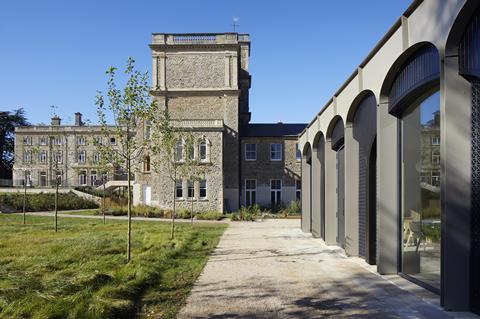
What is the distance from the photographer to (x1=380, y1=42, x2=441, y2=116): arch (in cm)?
771

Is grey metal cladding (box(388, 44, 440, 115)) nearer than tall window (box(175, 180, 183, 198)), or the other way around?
grey metal cladding (box(388, 44, 440, 115))

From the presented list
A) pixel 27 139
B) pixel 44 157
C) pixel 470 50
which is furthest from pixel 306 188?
pixel 27 139

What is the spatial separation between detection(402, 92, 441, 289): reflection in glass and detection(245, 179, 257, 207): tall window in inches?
1154

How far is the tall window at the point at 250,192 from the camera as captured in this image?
3869 centimetres

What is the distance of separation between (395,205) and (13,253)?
33.6 feet

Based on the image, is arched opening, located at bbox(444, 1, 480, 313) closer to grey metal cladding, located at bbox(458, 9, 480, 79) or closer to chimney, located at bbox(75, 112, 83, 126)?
grey metal cladding, located at bbox(458, 9, 480, 79)

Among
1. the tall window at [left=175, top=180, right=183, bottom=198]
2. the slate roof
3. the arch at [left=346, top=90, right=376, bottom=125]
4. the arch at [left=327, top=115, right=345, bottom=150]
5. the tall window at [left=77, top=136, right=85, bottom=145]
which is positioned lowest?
the tall window at [left=175, top=180, right=183, bottom=198]

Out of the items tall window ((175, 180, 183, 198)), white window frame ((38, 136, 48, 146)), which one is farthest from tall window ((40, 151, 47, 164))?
tall window ((175, 180, 183, 198))

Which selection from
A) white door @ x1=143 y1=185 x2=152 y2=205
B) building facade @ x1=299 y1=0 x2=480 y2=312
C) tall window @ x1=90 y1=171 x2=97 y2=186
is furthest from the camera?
tall window @ x1=90 y1=171 x2=97 y2=186

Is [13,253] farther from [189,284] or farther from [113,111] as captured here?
[189,284]

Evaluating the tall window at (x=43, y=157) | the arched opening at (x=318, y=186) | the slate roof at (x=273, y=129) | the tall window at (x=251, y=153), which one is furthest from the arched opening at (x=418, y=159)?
the tall window at (x=43, y=157)

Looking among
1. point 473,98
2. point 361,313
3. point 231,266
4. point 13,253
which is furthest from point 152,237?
point 473,98

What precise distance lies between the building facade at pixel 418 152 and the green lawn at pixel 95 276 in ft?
14.7

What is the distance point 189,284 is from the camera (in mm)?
8641
